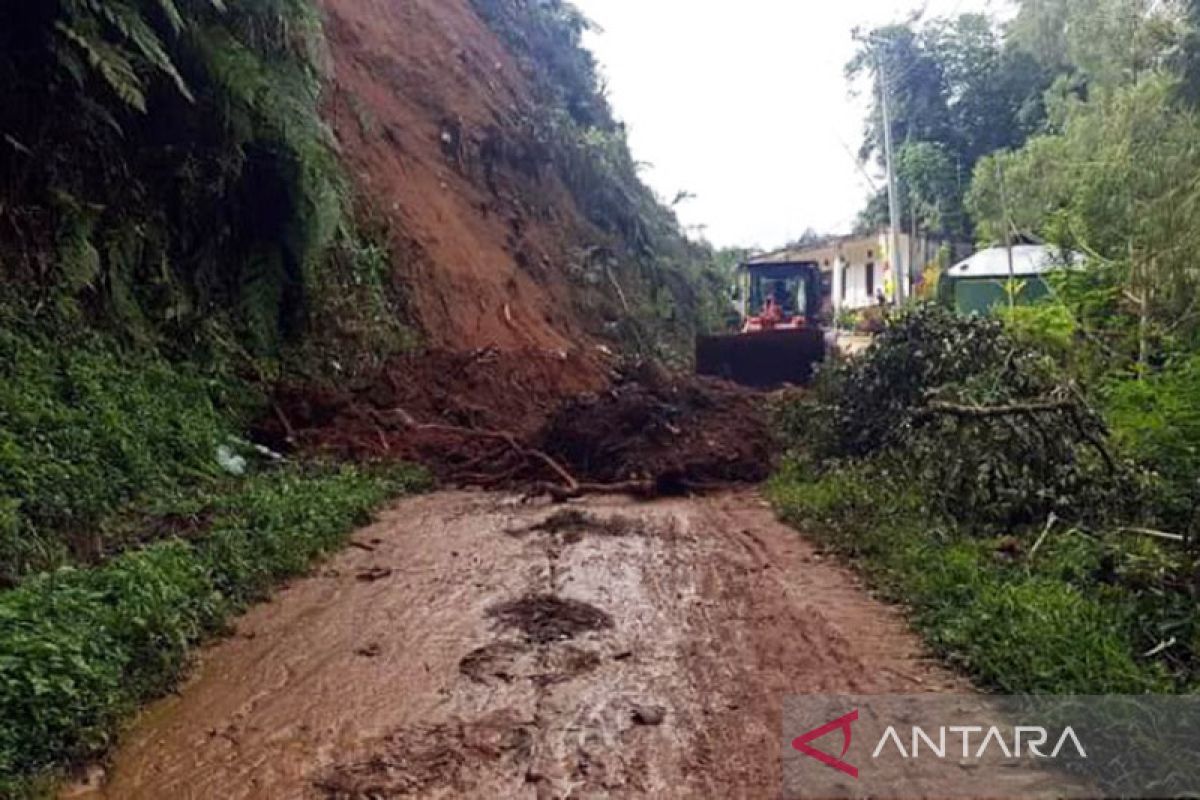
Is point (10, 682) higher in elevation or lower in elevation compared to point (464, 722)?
higher

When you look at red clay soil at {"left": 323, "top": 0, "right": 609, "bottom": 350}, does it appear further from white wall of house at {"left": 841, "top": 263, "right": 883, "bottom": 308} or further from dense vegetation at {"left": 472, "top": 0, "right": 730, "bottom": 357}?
white wall of house at {"left": 841, "top": 263, "right": 883, "bottom": 308}

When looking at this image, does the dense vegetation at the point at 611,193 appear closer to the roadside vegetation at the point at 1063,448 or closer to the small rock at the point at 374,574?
the roadside vegetation at the point at 1063,448

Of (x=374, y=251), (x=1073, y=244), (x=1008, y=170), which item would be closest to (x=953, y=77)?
(x=1008, y=170)

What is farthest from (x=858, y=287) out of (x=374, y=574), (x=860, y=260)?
(x=374, y=574)

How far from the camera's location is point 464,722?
11.6 ft

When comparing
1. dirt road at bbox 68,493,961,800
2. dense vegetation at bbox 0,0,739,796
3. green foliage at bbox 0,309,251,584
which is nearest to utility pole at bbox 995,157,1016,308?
dense vegetation at bbox 0,0,739,796

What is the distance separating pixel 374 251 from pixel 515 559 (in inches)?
300

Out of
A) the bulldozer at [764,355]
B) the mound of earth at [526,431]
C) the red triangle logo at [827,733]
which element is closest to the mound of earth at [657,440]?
the mound of earth at [526,431]

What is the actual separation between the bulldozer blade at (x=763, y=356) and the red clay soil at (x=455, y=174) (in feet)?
8.91

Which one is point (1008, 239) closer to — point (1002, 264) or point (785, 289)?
point (1002, 264)

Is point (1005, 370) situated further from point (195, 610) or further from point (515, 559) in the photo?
point (195, 610)

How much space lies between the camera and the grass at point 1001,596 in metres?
3.56

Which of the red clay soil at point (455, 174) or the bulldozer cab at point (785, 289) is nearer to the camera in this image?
the red clay soil at point (455, 174)

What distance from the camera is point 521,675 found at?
396 cm
